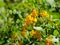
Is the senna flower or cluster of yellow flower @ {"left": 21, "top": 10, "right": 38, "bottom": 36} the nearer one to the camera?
the senna flower

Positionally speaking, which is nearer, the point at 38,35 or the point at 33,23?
the point at 38,35

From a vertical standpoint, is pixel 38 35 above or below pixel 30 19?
below

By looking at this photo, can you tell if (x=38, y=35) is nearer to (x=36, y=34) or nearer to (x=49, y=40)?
(x=36, y=34)

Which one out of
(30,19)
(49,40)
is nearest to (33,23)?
(30,19)

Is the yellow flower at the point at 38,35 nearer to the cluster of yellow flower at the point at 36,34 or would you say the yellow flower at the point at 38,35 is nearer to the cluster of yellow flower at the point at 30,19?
the cluster of yellow flower at the point at 36,34

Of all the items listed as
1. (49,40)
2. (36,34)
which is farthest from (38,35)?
(49,40)

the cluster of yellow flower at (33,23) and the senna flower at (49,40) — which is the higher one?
the cluster of yellow flower at (33,23)

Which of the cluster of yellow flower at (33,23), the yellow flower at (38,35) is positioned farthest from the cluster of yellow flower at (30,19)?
the yellow flower at (38,35)

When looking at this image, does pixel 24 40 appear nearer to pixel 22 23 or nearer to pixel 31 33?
pixel 31 33

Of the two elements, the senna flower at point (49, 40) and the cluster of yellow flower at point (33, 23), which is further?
the cluster of yellow flower at point (33, 23)

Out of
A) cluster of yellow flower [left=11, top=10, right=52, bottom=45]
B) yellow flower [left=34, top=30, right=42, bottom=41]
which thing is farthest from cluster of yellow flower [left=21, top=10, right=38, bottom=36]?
yellow flower [left=34, top=30, right=42, bottom=41]

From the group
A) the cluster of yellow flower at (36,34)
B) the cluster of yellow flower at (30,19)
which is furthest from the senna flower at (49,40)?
the cluster of yellow flower at (30,19)

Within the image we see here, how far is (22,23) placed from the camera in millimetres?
2154

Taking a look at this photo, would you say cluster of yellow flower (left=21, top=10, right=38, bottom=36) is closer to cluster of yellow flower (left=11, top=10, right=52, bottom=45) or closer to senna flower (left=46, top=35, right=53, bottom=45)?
cluster of yellow flower (left=11, top=10, right=52, bottom=45)
